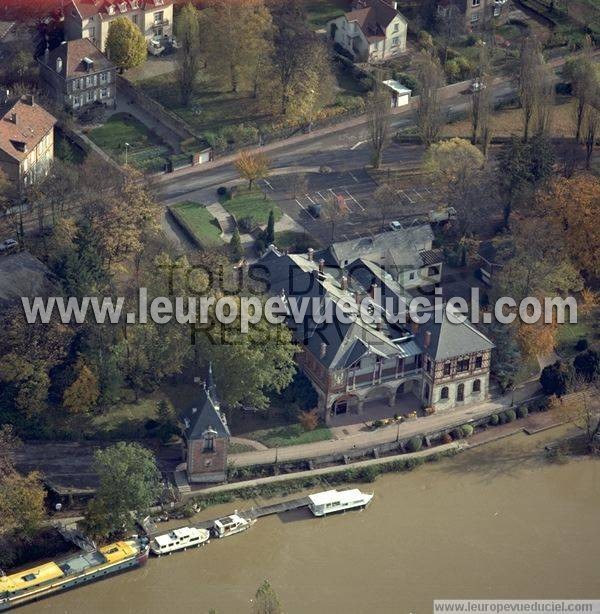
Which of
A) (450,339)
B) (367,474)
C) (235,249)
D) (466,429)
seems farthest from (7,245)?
(466,429)

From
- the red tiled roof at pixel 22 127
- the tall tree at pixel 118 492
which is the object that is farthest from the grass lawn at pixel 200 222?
the tall tree at pixel 118 492

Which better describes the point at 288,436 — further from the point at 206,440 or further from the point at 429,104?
the point at 429,104

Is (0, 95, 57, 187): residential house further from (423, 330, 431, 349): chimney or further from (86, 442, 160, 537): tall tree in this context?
(423, 330, 431, 349): chimney

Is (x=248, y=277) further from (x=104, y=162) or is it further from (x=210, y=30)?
(x=210, y=30)

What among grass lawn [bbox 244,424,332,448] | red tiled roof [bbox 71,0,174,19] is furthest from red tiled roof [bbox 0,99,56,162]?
grass lawn [bbox 244,424,332,448]

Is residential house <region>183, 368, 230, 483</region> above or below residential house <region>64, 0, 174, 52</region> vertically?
Answer: below
